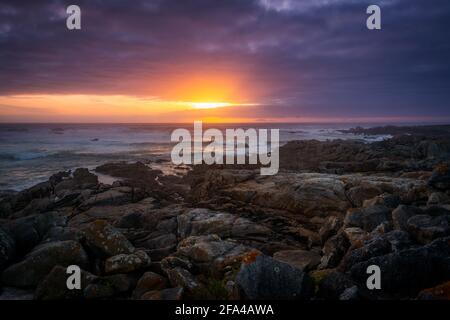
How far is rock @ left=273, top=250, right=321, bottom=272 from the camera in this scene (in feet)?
28.2

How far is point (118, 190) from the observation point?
2011 centimetres

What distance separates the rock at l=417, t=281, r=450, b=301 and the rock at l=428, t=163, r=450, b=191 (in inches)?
312

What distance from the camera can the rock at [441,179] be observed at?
12219mm

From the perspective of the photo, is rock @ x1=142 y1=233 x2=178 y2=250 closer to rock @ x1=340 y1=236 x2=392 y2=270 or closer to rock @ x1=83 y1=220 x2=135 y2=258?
rock @ x1=83 y1=220 x2=135 y2=258

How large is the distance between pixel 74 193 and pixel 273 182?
41.9 ft

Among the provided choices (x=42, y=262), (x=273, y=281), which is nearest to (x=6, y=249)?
(x=42, y=262)

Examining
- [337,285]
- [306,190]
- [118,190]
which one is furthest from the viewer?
[118,190]

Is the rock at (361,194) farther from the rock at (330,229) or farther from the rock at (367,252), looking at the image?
the rock at (367,252)

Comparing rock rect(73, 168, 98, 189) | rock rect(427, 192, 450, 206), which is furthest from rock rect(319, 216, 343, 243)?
rock rect(73, 168, 98, 189)

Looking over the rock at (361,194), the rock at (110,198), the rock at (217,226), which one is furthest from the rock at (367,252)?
the rock at (110,198)

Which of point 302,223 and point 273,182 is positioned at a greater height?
point 273,182

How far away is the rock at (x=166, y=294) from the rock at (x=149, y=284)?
27 cm
